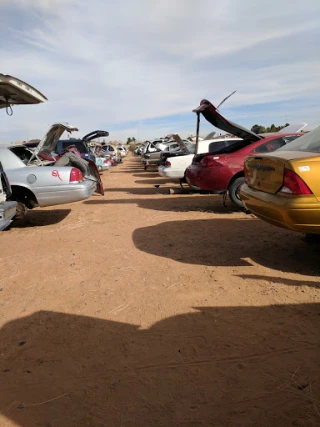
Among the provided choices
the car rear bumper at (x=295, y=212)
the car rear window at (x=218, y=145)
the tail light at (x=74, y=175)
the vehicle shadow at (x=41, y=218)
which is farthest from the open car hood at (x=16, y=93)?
the car rear window at (x=218, y=145)

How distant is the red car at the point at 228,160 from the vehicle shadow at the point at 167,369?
4430 mm

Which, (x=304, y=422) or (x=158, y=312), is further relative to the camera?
(x=158, y=312)

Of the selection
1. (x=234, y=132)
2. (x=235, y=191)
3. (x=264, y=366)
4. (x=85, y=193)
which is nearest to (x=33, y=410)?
(x=264, y=366)

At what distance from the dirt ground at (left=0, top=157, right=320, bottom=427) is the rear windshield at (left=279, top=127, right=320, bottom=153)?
4.66ft

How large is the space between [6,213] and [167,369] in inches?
130

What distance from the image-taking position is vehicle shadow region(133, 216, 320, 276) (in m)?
4.52

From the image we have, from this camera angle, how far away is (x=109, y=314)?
10.9ft

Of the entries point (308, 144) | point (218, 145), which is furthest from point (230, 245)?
point (218, 145)

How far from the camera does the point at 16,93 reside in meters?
5.62

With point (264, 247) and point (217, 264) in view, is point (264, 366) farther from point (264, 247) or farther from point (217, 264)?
point (264, 247)

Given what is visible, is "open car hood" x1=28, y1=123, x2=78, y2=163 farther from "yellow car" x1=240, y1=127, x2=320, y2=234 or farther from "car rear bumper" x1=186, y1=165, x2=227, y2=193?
"yellow car" x1=240, y1=127, x2=320, y2=234

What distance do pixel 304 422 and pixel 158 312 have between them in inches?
62.8

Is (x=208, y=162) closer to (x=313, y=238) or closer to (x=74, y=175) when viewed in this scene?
(x=74, y=175)

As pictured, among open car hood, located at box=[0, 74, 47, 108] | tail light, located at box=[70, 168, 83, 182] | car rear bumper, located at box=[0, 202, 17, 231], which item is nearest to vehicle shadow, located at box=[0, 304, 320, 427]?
car rear bumper, located at box=[0, 202, 17, 231]
